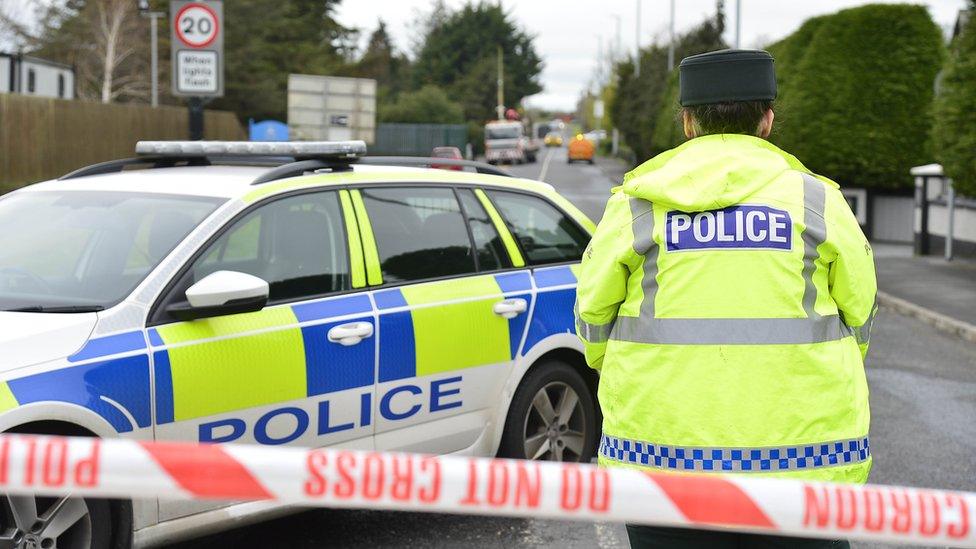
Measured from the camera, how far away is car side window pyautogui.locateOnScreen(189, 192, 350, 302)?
491 centimetres

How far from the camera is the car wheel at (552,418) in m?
5.68

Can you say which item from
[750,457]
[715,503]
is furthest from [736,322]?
[715,503]

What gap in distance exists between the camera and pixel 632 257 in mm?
2713

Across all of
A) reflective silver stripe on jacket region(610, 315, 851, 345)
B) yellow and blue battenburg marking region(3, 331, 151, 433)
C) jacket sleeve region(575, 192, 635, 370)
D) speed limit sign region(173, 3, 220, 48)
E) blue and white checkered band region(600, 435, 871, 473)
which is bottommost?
yellow and blue battenburg marking region(3, 331, 151, 433)

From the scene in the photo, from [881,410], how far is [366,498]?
727 cm

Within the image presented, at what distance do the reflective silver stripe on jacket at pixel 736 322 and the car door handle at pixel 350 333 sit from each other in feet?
7.39

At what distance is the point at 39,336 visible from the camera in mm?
4086

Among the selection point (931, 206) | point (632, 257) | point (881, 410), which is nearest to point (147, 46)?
point (931, 206)

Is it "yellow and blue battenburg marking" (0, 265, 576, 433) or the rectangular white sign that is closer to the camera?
"yellow and blue battenburg marking" (0, 265, 576, 433)

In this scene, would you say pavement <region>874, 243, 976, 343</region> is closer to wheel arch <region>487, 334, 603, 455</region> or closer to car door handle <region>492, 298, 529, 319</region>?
wheel arch <region>487, 334, 603, 455</region>

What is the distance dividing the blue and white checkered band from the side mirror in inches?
82.7

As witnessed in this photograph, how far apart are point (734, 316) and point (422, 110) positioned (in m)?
73.7

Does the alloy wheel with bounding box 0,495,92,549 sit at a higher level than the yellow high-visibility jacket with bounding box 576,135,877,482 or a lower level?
lower

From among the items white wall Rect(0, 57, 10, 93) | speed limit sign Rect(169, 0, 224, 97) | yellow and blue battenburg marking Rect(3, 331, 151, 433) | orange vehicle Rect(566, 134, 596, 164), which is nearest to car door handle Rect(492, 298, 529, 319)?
yellow and blue battenburg marking Rect(3, 331, 151, 433)
